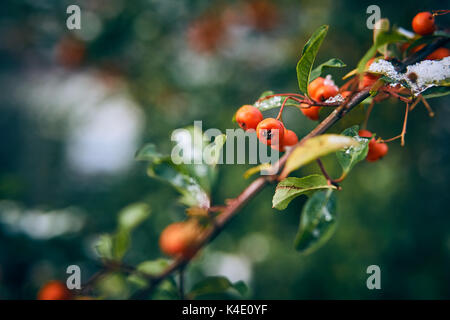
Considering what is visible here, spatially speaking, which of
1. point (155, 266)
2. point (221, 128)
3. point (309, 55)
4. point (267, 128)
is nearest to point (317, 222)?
point (267, 128)

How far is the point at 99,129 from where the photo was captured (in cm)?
289

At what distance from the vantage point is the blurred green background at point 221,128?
1368 mm

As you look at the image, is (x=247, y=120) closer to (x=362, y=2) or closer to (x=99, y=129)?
(x=362, y=2)

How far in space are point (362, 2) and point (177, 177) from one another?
5.00ft

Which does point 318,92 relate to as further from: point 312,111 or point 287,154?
point 287,154

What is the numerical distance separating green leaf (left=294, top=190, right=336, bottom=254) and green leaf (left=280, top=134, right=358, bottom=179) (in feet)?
0.34

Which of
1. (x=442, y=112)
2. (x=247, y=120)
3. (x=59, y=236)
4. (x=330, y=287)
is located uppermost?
(x=442, y=112)

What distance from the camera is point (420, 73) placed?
490mm

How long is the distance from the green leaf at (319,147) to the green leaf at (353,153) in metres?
0.10

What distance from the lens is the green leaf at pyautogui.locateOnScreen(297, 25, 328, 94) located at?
1.66 feet

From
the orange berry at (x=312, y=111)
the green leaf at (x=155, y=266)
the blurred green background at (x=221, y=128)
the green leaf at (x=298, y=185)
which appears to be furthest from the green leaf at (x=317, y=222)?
the blurred green background at (x=221, y=128)

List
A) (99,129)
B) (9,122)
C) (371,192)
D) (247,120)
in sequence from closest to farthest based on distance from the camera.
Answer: (247,120)
(371,192)
(99,129)
(9,122)

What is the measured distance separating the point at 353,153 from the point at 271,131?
0.14m
